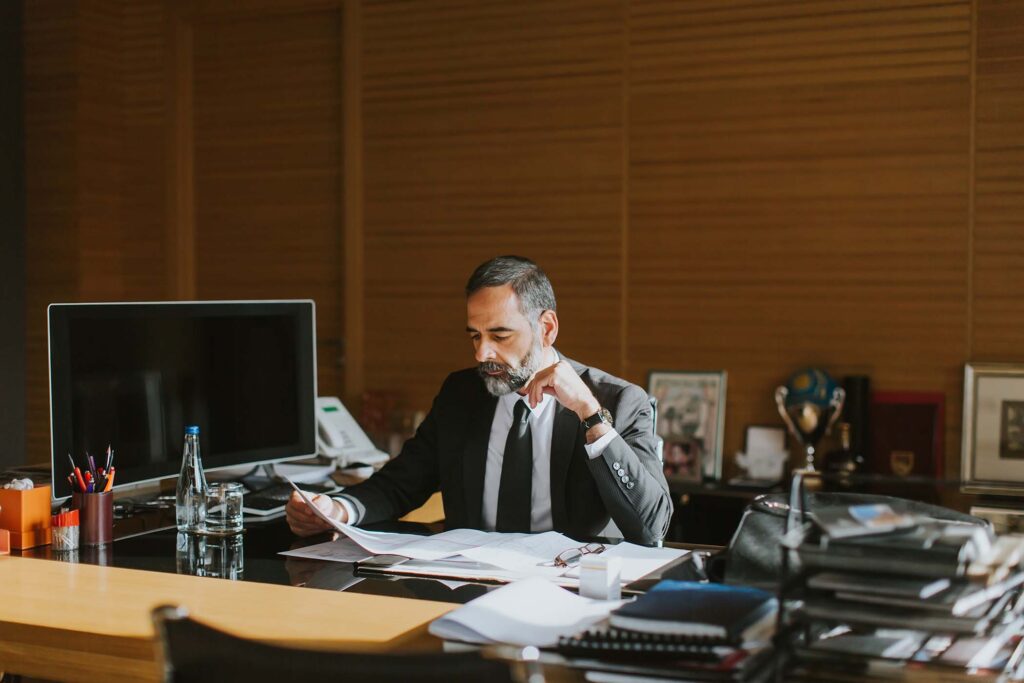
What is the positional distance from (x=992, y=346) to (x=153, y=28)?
3.72 metres

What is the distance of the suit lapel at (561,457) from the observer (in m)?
2.63

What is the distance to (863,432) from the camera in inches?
158

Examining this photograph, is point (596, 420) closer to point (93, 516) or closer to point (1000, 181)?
point (93, 516)

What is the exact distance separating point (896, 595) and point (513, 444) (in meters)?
1.31

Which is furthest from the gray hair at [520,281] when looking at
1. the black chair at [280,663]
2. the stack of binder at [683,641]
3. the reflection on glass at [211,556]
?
the black chair at [280,663]

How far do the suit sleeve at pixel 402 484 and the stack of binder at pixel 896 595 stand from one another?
4.16ft

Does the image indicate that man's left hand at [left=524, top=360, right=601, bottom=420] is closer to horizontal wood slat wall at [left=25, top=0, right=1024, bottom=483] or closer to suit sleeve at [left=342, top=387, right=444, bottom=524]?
suit sleeve at [left=342, top=387, right=444, bottom=524]

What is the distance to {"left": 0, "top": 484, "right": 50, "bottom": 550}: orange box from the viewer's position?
7.66 ft

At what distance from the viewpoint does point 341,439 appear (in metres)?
3.71

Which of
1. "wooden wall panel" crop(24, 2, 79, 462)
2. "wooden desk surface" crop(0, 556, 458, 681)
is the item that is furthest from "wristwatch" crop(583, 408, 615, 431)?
"wooden wall panel" crop(24, 2, 79, 462)

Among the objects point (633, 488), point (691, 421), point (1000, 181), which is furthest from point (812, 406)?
point (633, 488)

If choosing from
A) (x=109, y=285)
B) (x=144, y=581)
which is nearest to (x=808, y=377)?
(x=144, y=581)

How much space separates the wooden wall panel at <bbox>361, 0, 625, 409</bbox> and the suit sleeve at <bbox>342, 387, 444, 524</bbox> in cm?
170

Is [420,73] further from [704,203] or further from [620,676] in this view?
[620,676]
